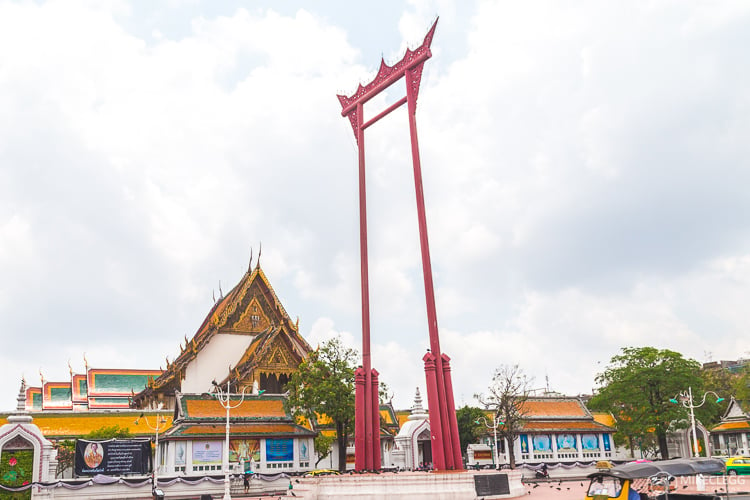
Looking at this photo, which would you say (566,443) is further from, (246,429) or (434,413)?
(434,413)

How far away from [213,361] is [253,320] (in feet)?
12.7

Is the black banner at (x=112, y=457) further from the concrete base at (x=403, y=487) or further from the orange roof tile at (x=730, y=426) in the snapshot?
the orange roof tile at (x=730, y=426)

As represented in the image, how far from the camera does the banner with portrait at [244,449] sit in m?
29.5

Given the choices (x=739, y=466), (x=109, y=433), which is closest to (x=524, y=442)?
(x=739, y=466)

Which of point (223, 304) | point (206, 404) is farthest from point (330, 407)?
point (223, 304)

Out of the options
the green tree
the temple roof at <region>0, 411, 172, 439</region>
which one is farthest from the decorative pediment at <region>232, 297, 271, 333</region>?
the green tree

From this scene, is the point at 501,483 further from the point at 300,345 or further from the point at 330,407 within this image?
the point at 300,345

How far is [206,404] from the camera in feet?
104

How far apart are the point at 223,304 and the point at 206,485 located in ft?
63.6

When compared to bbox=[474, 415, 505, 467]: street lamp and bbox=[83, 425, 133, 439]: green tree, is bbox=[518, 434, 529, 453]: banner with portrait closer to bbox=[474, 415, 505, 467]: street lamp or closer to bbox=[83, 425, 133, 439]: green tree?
bbox=[474, 415, 505, 467]: street lamp

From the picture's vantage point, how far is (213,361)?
42438mm

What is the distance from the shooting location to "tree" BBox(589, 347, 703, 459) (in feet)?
116

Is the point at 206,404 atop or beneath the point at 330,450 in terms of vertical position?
atop

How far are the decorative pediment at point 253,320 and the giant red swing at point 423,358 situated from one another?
67.8 feet
